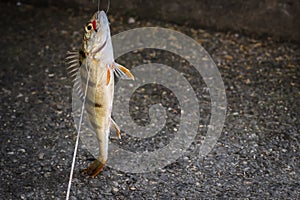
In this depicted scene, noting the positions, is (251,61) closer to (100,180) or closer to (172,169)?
(172,169)

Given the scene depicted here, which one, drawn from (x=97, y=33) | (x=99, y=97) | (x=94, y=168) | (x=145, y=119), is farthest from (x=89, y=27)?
(x=145, y=119)

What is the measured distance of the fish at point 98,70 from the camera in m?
2.45

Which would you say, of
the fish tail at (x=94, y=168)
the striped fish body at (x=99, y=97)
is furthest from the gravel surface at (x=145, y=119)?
the striped fish body at (x=99, y=97)

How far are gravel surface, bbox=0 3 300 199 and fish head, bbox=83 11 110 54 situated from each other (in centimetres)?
74

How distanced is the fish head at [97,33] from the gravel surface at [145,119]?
0.74 metres

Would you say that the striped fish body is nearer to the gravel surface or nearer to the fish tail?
the fish tail

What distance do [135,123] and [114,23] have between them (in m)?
1.28

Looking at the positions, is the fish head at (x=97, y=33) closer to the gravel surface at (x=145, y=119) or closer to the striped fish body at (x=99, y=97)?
the striped fish body at (x=99, y=97)

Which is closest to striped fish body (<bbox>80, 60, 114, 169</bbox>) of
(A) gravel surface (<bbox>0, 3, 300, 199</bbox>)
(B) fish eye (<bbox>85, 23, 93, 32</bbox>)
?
(B) fish eye (<bbox>85, 23, 93, 32</bbox>)

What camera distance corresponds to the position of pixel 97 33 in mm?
2445

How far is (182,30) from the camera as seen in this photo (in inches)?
171

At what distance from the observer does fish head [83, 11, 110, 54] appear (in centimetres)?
243

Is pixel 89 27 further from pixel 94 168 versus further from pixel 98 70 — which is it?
pixel 94 168

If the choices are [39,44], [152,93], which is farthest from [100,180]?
[39,44]
